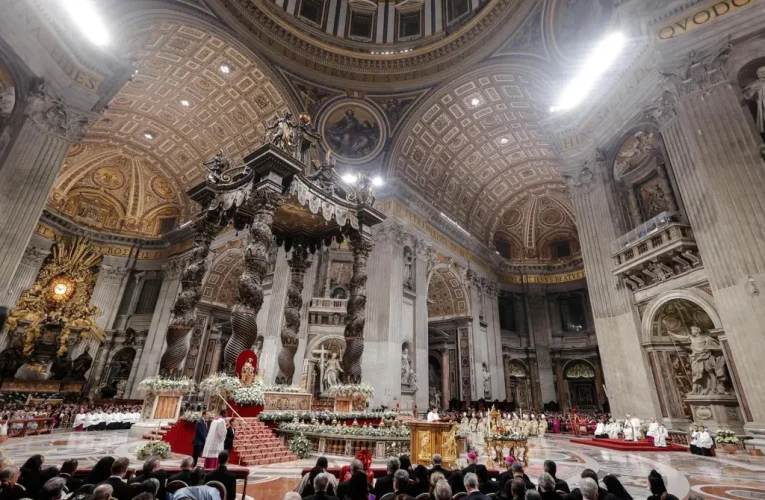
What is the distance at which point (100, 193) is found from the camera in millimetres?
21016

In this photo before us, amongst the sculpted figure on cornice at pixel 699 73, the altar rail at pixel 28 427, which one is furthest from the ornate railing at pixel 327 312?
the sculpted figure on cornice at pixel 699 73

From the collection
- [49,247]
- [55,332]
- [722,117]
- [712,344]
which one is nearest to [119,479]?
[712,344]

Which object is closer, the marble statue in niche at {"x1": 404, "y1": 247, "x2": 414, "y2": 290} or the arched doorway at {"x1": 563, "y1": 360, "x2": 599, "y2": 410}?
the marble statue in niche at {"x1": 404, "y1": 247, "x2": 414, "y2": 290}

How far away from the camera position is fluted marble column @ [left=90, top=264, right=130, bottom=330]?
1975cm

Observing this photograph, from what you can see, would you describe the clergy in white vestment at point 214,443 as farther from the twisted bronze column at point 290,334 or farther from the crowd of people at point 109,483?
the twisted bronze column at point 290,334

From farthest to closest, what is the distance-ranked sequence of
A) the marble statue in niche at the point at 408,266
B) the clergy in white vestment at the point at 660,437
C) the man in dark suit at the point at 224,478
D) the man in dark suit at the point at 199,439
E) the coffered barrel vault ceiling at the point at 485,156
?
the coffered barrel vault ceiling at the point at 485,156, the marble statue in niche at the point at 408,266, the clergy in white vestment at the point at 660,437, the man in dark suit at the point at 199,439, the man in dark suit at the point at 224,478

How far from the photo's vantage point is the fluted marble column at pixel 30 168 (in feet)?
27.6

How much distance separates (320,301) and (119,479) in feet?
42.9

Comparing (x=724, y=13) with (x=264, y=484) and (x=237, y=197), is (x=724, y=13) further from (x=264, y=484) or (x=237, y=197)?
(x=264, y=484)

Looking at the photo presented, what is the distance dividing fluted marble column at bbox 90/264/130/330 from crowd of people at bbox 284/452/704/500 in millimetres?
21530

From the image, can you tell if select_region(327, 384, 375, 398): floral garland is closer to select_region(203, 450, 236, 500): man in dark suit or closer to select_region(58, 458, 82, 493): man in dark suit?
select_region(203, 450, 236, 500): man in dark suit

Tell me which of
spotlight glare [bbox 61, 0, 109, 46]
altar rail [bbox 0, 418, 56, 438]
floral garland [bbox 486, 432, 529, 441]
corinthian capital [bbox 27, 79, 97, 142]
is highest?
spotlight glare [bbox 61, 0, 109, 46]

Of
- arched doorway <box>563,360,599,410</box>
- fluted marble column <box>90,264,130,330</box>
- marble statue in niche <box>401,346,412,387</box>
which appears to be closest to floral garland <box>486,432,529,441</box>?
marble statue in niche <box>401,346,412,387</box>

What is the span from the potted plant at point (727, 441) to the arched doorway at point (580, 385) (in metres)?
15.3
